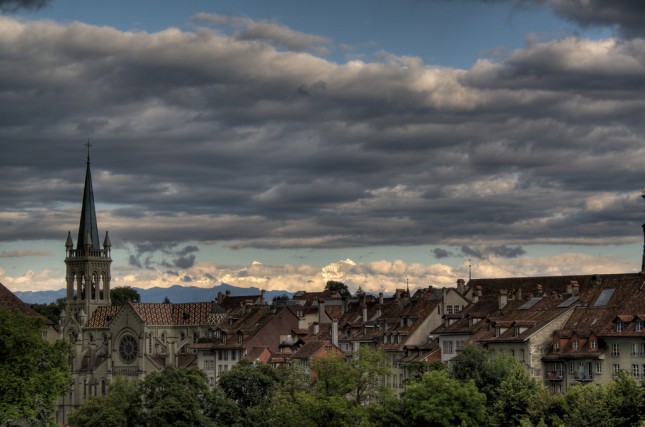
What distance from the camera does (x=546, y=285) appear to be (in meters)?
186

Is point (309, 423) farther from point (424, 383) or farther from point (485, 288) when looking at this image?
point (485, 288)

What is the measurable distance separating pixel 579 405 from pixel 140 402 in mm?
54340

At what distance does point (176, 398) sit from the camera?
5546 inches

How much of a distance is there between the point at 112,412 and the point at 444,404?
4028 centimetres

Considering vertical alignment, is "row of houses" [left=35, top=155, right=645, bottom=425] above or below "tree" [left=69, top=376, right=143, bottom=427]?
above

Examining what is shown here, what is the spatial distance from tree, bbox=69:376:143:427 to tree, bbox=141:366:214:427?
118cm

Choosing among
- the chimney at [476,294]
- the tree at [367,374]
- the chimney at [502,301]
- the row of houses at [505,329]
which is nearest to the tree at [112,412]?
the tree at [367,374]

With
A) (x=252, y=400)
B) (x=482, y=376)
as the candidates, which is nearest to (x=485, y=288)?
(x=252, y=400)

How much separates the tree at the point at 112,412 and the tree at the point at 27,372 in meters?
18.8

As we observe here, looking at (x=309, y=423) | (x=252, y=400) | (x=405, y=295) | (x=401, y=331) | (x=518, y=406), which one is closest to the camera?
(x=518, y=406)

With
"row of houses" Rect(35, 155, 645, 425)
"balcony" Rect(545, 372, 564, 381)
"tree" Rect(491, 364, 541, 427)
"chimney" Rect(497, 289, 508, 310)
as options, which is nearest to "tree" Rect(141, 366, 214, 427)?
"row of houses" Rect(35, 155, 645, 425)

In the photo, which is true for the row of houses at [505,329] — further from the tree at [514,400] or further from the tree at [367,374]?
the tree at [514,400]

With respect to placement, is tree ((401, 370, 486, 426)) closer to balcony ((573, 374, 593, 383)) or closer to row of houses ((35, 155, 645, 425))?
balcony ((573, 374, 593, 383))

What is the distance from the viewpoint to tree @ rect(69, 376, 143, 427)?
14338cm
